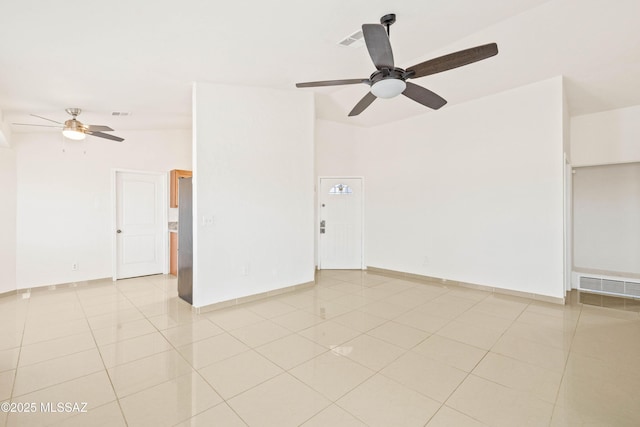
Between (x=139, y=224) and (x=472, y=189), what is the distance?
641cm

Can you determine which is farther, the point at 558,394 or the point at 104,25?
the point at 104,25

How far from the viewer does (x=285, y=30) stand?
9.45 feet

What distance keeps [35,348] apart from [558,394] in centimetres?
467

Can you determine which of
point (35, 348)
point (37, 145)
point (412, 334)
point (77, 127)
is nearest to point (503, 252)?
point (412, 334)

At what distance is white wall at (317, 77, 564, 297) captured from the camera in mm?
4184

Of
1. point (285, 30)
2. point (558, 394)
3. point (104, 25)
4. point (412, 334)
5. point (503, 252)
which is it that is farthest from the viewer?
point (503, 252)

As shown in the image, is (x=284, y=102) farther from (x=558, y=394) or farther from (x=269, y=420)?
(x=558, y=394)

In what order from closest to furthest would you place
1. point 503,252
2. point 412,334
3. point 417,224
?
point 412,334 < point 503,252 < point 417,224

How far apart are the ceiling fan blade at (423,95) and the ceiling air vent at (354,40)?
0.76m

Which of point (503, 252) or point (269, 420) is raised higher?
point (503, 252)

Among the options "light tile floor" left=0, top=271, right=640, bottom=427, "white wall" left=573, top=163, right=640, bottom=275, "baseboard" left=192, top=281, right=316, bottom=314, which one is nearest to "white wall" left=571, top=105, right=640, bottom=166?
"white wall" left=573, top=163, right=640, bottom=275

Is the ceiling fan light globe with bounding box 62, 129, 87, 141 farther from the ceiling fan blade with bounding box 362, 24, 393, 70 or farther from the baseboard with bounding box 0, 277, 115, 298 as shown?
the ceiling fan blade with bounding box 362, 24, 393, 70

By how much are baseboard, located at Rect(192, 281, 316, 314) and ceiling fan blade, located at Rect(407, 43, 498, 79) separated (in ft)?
11.4

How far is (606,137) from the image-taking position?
16.1 feet
